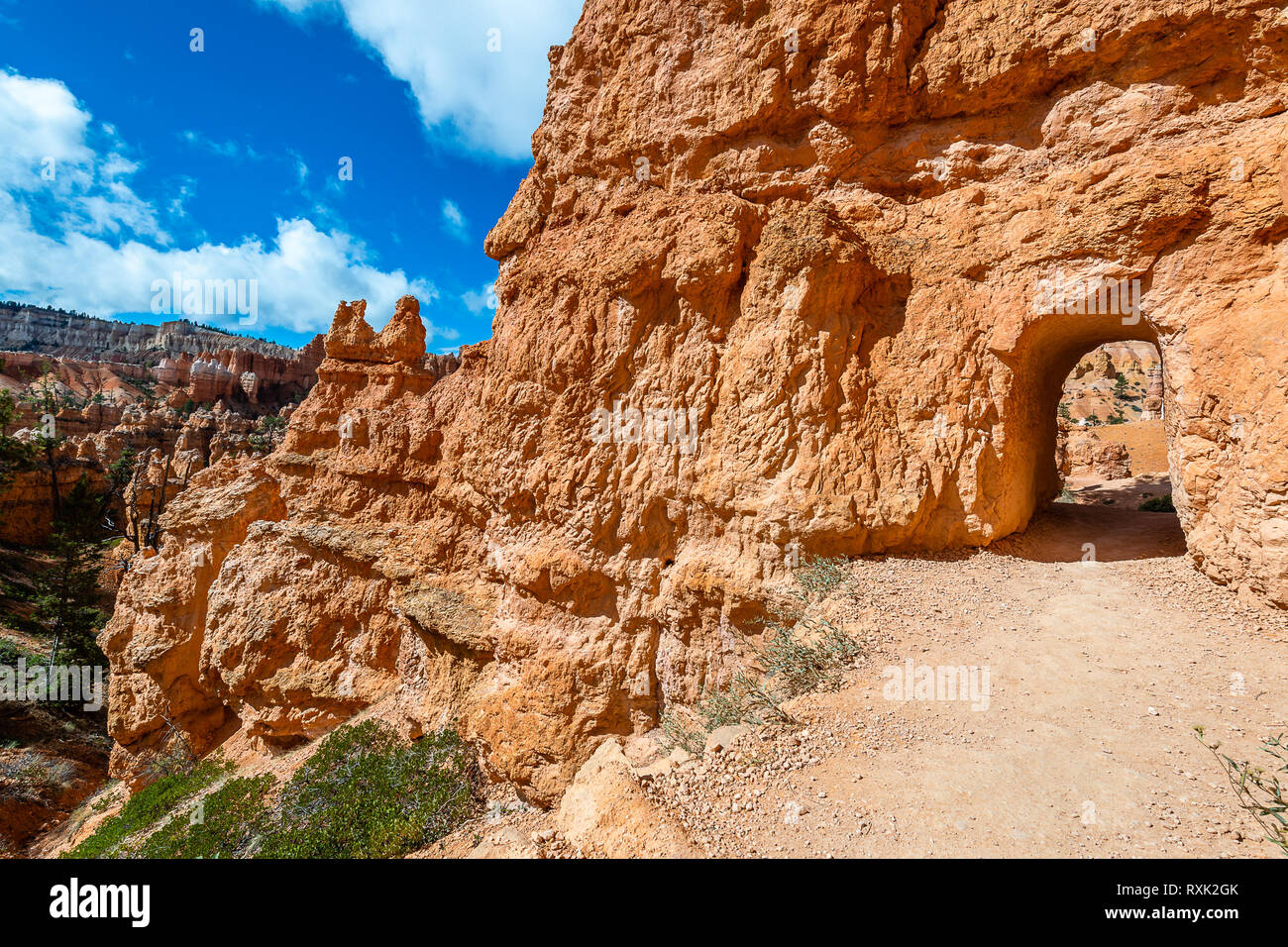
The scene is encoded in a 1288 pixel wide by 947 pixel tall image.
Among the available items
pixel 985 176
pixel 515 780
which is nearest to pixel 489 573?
pixel 515 780

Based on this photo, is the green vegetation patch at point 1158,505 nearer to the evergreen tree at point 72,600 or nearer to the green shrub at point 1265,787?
the green shrub at point 1265,787

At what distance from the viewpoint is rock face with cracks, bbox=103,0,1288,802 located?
18.2ft

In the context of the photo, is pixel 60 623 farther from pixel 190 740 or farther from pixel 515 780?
pixel 515 780

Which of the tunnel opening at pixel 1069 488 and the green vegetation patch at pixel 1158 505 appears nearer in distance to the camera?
the tunnel opening at pixel 1069 488

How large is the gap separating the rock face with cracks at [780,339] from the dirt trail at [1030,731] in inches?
30.2

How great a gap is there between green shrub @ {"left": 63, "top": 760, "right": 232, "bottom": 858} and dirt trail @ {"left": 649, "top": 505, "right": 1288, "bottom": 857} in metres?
12.7

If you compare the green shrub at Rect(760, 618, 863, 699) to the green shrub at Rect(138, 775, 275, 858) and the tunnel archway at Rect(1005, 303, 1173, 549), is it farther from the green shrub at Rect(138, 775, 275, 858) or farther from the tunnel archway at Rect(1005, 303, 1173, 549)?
the green shrub at Rect(138, 775, 275, 858)

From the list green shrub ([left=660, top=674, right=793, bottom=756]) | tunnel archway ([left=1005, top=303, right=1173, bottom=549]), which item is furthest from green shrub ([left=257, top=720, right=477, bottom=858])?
tunnel archway ([left=1005, top=303, right=1173, bottom=549])

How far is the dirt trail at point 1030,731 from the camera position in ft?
11.1

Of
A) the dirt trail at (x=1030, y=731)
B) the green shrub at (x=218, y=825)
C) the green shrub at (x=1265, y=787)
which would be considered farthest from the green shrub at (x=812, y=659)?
the green shrub at (x=218, y=825)

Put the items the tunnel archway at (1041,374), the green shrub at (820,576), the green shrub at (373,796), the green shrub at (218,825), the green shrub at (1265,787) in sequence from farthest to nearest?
the green shrub at (218,825) < the green shrub at (373,796) < the green shrub at (820,576) < the tunnel archway at (1041,374) < the green shrub at (1265,787)

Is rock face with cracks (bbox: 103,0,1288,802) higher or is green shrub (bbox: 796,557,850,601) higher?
rock face with cracks (bbox: 103,0,1288,802)
